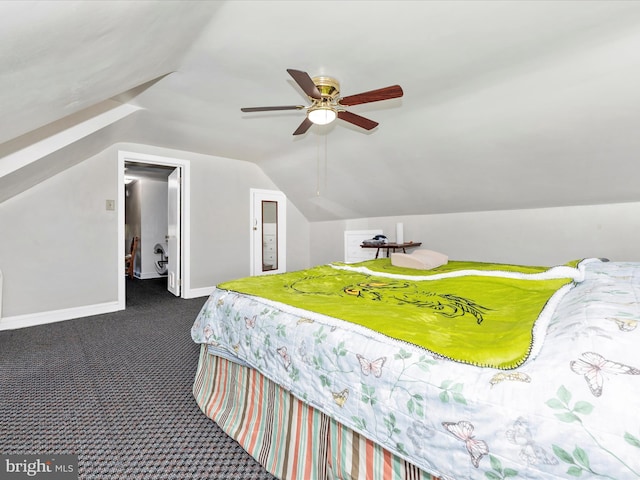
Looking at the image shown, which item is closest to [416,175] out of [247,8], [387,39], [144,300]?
[387,39]

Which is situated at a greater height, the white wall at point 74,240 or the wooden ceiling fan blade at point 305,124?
the wooden ceiling fan blade at point 305,124

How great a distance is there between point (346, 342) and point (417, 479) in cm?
43

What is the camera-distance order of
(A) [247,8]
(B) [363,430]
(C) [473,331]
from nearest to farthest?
(B) [363,430] → (C) [473,331] → (A) [247,8]

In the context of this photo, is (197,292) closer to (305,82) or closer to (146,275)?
(146,275)

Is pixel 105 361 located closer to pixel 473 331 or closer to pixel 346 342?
pixel 346 342

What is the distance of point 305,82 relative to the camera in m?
1.93

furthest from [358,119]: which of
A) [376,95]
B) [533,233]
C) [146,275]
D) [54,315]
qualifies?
[146,275]

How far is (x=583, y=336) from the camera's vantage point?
733mm

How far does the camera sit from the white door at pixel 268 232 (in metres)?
5.12

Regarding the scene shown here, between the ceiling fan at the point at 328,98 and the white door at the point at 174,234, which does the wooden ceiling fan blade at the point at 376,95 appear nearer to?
the ceiling fan at the point at 328,98

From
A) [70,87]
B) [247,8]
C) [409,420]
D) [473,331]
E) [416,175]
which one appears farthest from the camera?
[416,175]

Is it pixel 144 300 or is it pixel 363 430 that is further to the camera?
pixel 144 300

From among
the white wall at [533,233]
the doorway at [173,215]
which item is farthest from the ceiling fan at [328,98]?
the doorway at [173,215]

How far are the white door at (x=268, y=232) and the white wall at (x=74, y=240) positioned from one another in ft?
2.43
